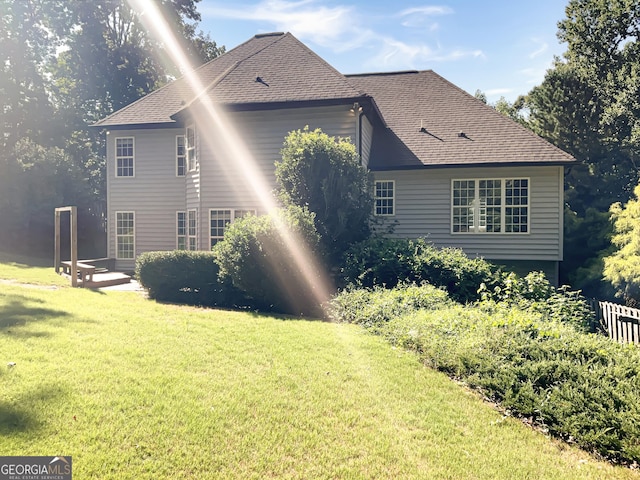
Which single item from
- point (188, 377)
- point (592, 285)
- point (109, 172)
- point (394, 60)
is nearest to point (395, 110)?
point (394, 60)

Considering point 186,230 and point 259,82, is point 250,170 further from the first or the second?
point 186,230

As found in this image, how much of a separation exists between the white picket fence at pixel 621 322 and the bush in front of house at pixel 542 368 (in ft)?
7.91

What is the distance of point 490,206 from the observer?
14180 millimetres

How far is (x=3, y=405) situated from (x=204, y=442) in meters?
1.97

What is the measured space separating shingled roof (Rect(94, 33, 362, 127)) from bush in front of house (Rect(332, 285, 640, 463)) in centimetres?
847

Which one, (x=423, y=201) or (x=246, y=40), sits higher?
(x=246, y=40)

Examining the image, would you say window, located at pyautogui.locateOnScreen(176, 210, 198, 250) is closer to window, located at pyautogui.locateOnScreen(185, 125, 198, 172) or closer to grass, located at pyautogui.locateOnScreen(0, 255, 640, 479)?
window, located at pyautogui.locateOnScreen(185, 125, 198, 172)

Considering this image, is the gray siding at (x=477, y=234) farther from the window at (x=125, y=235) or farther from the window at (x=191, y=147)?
the window at (x=125, y=235)

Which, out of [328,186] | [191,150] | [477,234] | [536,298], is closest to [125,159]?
[191,150]

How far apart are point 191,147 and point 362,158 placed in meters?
6.11

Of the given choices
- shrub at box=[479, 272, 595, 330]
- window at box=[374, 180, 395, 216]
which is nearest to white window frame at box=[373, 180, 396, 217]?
window at box=[374, 180, 395, 216]

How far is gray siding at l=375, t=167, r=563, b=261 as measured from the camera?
45.0 ft

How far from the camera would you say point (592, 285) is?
13773 millimetres

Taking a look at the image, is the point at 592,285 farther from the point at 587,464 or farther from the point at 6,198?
the point at 6,198
